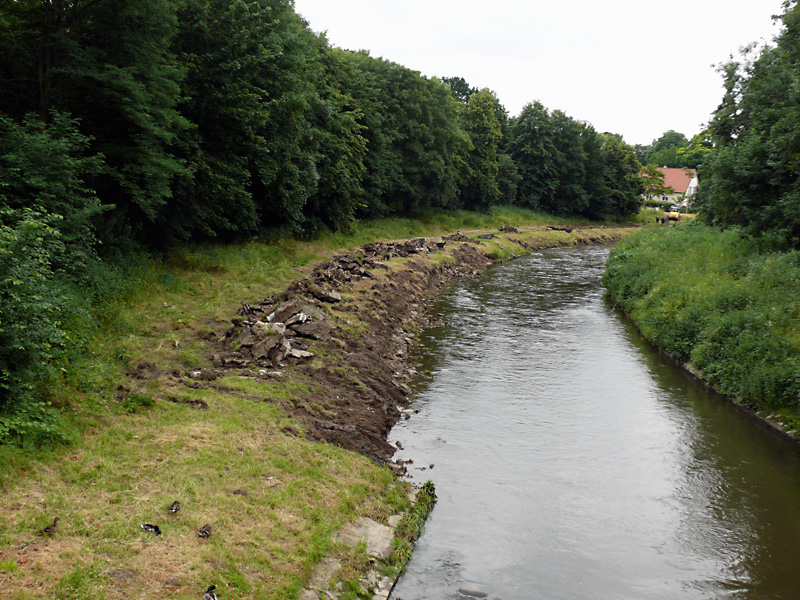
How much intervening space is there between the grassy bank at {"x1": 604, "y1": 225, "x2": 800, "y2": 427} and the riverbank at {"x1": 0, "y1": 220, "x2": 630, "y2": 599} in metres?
9.46

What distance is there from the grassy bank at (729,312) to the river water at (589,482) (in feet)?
2.84

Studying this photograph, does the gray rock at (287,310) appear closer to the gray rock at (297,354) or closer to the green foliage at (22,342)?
the gray rock at (297,354)

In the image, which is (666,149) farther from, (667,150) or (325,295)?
(325,295)

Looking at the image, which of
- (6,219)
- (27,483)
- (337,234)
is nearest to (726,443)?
(27,483)

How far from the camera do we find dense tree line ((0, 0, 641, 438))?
34.0 ft

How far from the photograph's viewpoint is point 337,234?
36.8 m

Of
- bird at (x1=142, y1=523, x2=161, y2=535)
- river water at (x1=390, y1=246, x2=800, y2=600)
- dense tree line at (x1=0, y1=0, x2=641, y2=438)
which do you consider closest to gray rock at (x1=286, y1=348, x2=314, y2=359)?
river water at (x1=390, y1=246, x2=800, y2=600)

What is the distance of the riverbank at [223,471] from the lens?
23.0 feet

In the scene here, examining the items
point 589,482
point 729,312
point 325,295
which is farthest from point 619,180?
point 589,482

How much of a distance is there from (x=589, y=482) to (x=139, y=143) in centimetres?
1610

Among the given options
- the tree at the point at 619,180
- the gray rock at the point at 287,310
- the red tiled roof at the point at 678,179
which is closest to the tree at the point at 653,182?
the red tiled roof at the point at 678,179

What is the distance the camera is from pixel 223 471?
9539 mm

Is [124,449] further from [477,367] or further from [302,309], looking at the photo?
[477,367]

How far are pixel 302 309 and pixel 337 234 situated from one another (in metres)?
18.9
